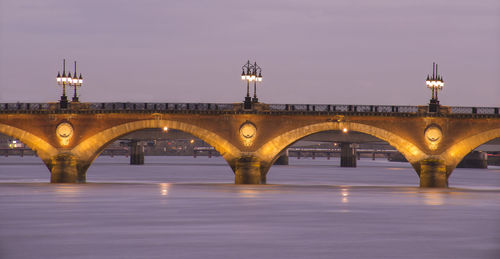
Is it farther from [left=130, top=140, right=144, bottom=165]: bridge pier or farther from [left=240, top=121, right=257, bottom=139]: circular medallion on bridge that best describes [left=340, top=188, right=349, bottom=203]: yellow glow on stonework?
[left=130, top=140, right=144, bottom=165]: bridge pier

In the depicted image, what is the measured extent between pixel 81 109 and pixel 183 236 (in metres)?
30.3

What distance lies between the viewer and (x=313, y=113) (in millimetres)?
59031

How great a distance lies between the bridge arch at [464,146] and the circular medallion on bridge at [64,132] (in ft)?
90.7

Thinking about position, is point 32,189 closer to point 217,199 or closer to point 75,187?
point 75,187

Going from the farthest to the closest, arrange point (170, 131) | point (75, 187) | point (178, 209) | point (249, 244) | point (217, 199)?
point (170, 131) < point (75, 187) < point (217, 199) < point (178, 209) < point (249, 244)

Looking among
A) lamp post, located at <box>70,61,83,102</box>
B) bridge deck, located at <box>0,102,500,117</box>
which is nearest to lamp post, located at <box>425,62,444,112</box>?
bridge deck, located at <box>0,102,500,117</box>

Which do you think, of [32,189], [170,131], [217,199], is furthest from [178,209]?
[170,131]

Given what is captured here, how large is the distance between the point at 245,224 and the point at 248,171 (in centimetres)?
2306

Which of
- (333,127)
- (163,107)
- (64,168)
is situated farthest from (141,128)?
(333,127)

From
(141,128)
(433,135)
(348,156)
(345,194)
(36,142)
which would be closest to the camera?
(345,194)

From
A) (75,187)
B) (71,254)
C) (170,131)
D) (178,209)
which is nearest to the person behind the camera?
(71,254)

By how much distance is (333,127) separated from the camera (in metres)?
59.1

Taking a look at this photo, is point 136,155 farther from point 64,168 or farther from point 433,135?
point 433,135

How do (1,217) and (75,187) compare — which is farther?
(75,187)
